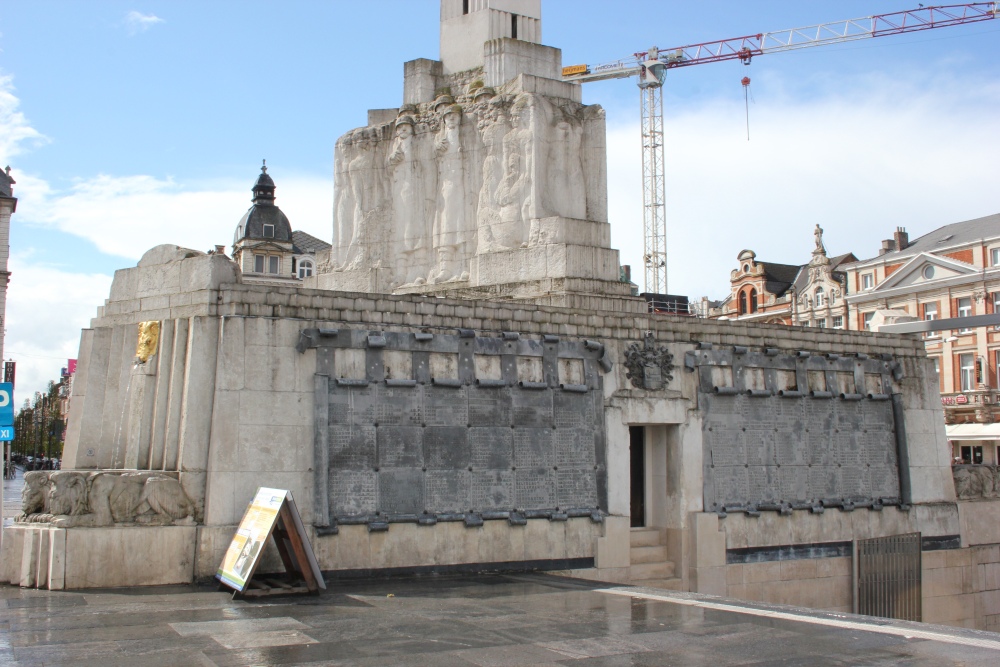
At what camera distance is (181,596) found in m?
13.3

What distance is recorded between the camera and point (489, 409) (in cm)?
1692

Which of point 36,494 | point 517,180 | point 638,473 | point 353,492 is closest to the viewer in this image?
point 36,494

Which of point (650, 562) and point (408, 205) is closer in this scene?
point (650, 562)

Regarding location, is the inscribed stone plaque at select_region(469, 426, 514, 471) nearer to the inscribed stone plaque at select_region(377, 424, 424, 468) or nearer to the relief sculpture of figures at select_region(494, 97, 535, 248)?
the inscribed stone plaque at select_region(377, 424, 424, 468)

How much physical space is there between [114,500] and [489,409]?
5.89m

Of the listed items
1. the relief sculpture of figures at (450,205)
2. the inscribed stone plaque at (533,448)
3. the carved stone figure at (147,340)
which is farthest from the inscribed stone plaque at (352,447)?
the relief sculpture of figures at (450,205)

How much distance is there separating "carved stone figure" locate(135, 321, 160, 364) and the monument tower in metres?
6.91

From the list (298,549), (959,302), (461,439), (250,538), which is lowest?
(298,549)

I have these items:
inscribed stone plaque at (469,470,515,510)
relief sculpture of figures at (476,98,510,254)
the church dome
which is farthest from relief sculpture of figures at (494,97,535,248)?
the church dome

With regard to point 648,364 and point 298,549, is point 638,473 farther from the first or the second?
point 298,549

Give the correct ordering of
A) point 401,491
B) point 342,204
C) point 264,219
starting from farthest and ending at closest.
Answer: point 264,219 < point 342,204 < point 401,491

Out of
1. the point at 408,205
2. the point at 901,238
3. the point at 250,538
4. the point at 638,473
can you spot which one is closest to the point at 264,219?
the point at 901,238

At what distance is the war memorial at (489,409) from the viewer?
14.9 metres

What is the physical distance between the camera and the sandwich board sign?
13.3 m
